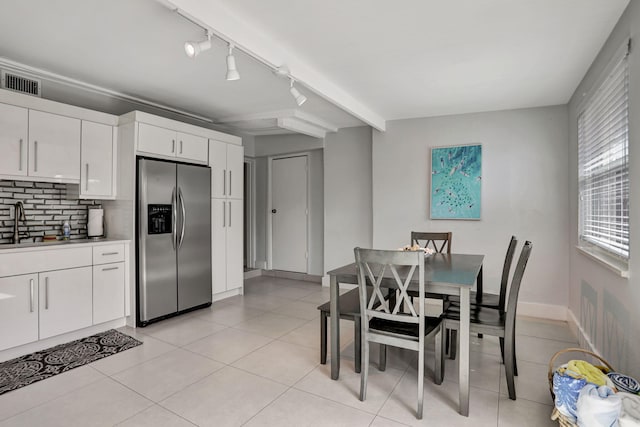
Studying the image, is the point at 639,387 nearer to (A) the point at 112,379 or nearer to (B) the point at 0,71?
(A) the point at 112,379

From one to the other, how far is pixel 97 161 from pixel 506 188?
4.46 meters

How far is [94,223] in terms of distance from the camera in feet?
11.8

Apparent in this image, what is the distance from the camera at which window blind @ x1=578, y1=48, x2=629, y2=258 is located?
2236 mm

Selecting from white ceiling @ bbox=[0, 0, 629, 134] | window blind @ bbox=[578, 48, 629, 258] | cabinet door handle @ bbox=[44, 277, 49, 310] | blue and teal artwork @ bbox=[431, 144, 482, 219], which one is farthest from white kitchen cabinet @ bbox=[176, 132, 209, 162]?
window blind @ bbox=[578, 48, 629, 258]

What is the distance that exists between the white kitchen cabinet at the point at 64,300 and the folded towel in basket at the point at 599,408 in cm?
376

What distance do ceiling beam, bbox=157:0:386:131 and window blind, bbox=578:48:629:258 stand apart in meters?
2.17

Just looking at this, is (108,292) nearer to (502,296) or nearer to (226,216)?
(226,216)

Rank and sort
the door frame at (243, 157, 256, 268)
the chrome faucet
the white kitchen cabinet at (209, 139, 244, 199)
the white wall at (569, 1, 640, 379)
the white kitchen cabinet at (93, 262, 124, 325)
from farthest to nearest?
the door frame at (243, 157, 256, 268) < the white kitchen cabinet at (209, 139, 244, 199) < the white kitchen cabinet at (93, 262, 124, 325) < the chrome faucet < the white wall at (569, 1, 640, 379)

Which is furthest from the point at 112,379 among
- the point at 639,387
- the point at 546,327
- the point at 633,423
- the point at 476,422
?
the point at 546,327

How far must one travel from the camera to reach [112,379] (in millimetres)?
2488

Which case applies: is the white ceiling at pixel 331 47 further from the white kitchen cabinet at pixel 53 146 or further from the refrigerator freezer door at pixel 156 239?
the refrigerator freezer door at pixel 156 239

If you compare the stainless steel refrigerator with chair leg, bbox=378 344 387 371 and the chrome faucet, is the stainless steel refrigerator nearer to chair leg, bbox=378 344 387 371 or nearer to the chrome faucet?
the chrome faucet

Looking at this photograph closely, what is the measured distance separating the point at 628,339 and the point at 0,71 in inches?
197

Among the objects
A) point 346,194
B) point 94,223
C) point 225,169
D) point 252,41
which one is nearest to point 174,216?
point 94,223
